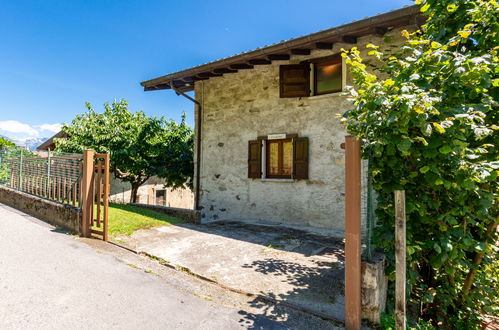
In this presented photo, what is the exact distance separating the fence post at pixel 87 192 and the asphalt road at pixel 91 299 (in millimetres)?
1004

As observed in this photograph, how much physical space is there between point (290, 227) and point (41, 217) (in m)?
6.54

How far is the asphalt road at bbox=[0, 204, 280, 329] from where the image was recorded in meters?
2.54

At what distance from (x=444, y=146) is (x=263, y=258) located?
319 cm

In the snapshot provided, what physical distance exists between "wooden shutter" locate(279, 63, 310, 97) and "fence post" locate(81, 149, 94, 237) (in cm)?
493

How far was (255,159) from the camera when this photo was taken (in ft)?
25.6

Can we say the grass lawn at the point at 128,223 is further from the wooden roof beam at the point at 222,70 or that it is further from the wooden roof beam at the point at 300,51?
the wooden roof beam at the point at 300,51

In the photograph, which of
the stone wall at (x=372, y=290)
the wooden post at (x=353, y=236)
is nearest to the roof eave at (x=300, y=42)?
the wooden post at (x=353, y=236)

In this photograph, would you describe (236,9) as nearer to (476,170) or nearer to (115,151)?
(115,151)

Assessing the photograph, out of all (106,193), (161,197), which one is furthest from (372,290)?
(161,197)

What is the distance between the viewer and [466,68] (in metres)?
2.05

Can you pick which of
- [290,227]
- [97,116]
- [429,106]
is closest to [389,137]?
[429,106]

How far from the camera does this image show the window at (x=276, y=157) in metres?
7.11

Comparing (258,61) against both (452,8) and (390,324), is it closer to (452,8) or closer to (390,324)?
(452,8)

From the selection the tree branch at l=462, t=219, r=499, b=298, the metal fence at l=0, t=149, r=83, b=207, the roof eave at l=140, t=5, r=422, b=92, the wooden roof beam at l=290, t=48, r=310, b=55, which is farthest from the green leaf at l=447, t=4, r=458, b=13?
the metal fence at l=0, t=149, r=83, b=207
